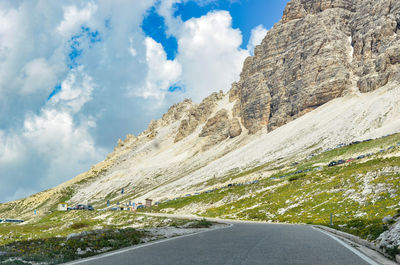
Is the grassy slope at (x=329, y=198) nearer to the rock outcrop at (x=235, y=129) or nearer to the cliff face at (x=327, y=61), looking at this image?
the cliff face at (x=327, y=61)

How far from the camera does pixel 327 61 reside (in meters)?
163

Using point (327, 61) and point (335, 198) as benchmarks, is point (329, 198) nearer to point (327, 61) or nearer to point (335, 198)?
point (335, 198)

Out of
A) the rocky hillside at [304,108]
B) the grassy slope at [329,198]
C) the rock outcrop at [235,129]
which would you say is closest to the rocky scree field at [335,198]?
the grassy slope at [329,198]

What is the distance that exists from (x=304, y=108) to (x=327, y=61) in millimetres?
27653

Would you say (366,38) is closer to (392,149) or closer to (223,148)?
(223,148)

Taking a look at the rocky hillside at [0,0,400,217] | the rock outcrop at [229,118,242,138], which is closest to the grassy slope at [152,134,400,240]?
the rocky hillside at [0,0,400,217]

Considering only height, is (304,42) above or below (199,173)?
above

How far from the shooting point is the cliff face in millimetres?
149625

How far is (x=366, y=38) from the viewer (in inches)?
6299

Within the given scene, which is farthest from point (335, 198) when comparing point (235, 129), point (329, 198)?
point (235, 129)

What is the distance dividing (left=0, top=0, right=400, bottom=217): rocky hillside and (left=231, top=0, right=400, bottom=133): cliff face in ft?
1.61

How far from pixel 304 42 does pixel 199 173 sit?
105 metres

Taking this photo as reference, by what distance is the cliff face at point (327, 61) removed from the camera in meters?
150

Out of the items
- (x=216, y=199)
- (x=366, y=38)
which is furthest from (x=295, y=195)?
(x=366, y=38)
